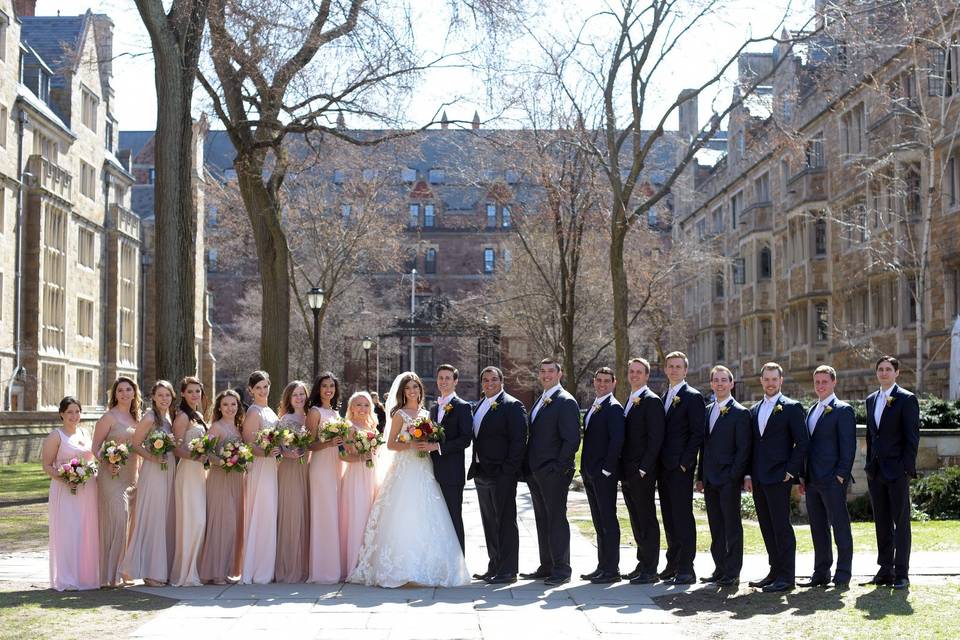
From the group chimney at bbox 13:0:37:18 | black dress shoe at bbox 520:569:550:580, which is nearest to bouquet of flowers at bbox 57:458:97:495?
black dress shoe at bbox 520:569:550:580

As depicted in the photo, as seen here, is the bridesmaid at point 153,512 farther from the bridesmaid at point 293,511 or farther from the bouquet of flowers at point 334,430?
the bouquet of flowers at point 334,430

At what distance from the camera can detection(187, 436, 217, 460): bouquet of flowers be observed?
1148 centimetres

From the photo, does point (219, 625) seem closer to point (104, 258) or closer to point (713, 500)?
point (713, 500)

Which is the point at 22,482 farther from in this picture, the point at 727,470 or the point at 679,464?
the point at 727,470

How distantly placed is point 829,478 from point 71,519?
7.13 m

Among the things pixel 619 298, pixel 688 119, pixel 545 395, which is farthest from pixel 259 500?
pixel 688 119

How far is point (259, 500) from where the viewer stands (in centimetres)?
1184

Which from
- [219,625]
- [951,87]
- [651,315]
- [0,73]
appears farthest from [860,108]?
[219,625]

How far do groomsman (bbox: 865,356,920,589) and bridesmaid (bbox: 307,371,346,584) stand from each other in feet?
16.7

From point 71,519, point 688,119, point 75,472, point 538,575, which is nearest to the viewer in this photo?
point 75,472

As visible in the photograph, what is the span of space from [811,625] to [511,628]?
230 centimetres

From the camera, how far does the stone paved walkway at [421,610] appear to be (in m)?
8.94

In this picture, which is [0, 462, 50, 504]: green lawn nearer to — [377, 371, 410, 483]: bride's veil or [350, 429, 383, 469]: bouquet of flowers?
[377, 371, 410, 483]: bride's veil

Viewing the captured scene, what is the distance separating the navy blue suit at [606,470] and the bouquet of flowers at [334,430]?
2300mm
